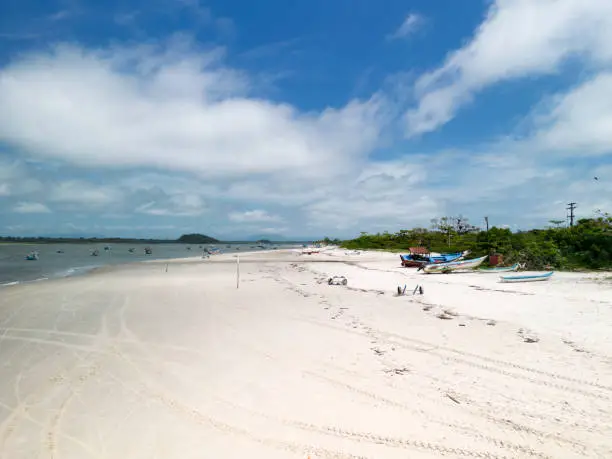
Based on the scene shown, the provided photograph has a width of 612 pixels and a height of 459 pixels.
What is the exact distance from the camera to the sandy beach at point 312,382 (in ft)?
16.3

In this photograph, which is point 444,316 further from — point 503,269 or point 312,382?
point 503,269

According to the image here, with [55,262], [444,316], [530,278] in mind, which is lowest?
[444,316]

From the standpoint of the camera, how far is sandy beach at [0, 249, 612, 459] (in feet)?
16.3

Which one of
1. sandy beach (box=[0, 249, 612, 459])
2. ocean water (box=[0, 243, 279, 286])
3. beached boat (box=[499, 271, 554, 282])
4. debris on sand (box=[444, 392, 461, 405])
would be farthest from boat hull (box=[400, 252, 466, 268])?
ocean water (box=[0, 243, 279, 286])

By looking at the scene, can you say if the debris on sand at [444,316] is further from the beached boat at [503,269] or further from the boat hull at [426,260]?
the boat hull at [426,260]

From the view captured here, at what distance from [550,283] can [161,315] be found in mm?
19609

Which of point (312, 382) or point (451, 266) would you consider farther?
point (451, 266)

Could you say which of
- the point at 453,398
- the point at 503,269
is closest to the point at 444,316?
the point at 453,398

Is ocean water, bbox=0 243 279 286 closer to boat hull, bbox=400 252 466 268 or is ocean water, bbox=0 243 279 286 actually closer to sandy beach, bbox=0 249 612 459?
sandy beach, bbox=0 249 612 459

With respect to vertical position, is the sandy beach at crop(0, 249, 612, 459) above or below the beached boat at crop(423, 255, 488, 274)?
below

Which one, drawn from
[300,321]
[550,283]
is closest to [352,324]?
[300,321]

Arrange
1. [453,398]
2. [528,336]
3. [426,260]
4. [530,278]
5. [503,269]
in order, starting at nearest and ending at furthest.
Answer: [453,398] → [528,336] → [530,278] → [503,269] → [426,260]

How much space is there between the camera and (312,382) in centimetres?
698

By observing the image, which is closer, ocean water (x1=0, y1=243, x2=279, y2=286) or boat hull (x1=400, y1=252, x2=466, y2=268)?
ocean water (x1=0, y1=243, x2=279, y2=286)
